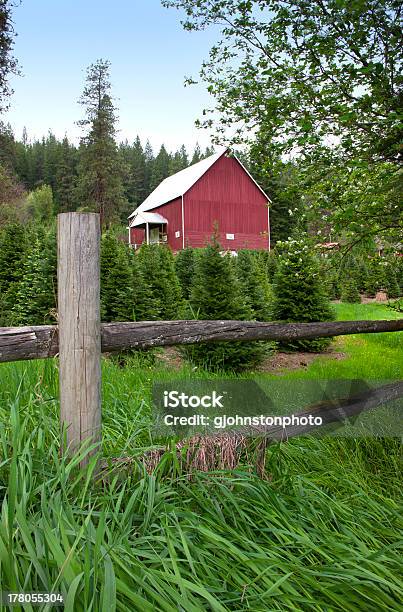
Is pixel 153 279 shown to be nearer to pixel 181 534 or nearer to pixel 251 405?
pixel 251 405

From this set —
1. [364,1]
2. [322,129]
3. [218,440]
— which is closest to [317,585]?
[218,440]

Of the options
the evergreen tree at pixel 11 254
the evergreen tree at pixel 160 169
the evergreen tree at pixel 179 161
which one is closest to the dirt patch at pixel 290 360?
the evergreen tree at pixel 11 254

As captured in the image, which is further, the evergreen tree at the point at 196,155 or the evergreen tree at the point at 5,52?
the evergreen tree at the point at 196,155

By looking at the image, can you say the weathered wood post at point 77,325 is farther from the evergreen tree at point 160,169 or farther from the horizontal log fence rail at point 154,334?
the evergreen tree at point 160,169

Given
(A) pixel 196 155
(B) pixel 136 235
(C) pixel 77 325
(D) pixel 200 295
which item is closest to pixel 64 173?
(A) pixel 196 155

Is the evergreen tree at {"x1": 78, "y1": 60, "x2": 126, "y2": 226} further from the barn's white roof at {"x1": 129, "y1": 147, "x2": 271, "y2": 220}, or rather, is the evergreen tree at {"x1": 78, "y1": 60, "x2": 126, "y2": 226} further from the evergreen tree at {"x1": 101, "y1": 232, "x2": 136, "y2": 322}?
the evergreen tree at {"x1": 101, "y1": 232, "x2": 136, "y2": 322}

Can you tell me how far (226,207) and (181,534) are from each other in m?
27.9

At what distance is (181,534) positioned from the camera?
5.78 ft

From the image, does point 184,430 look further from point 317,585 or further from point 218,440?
point 317,585

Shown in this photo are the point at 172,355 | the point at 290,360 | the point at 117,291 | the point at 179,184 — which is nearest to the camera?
the point at 172,355

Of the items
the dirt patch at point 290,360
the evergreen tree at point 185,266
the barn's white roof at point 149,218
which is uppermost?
the barn's white roof at point 149,218

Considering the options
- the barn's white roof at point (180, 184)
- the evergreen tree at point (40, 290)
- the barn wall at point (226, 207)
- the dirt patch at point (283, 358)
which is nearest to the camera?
the dirt patch at point (283, 358)
